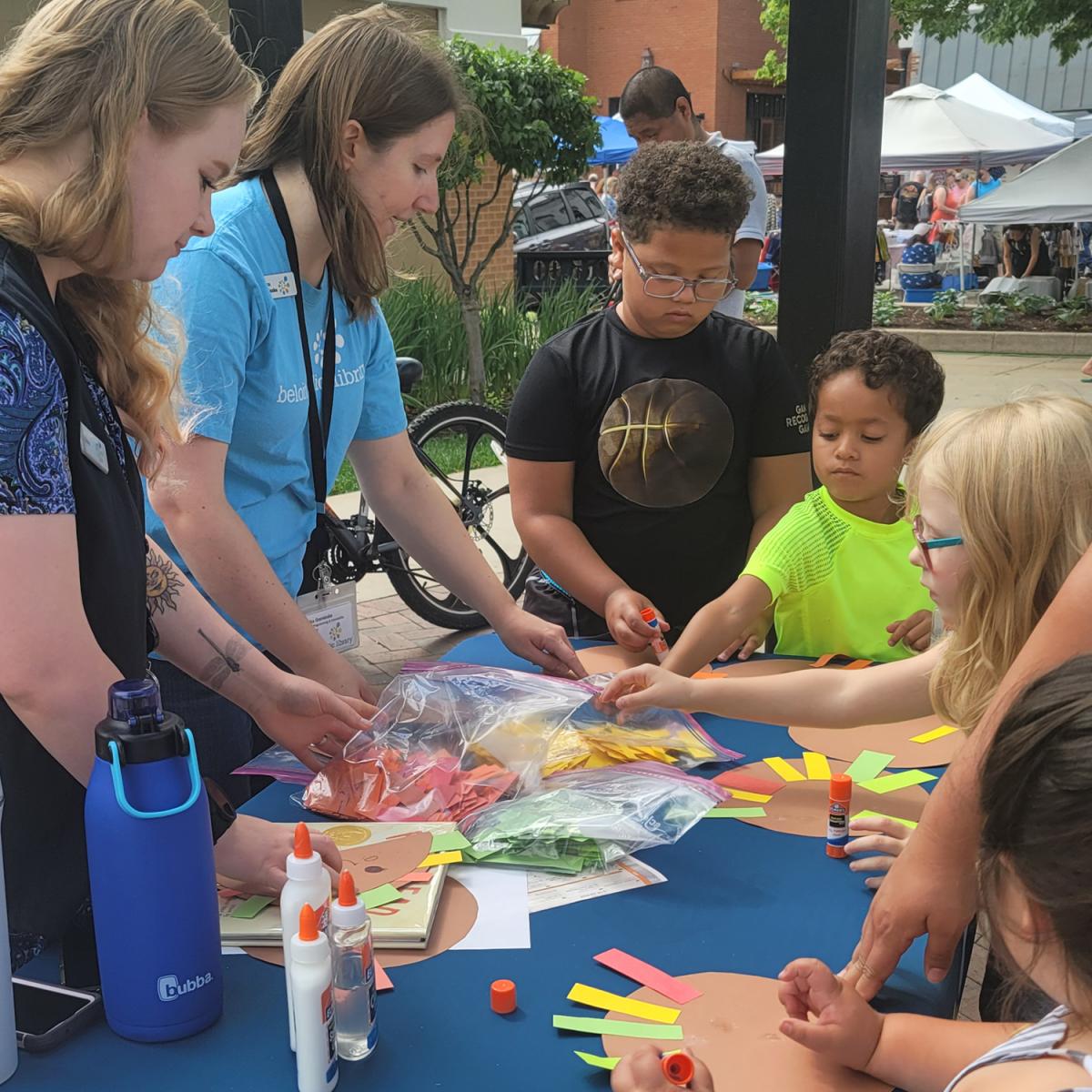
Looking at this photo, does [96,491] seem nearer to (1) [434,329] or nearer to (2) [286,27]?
(2) [286,27]

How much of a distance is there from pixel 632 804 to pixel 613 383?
3.93ft

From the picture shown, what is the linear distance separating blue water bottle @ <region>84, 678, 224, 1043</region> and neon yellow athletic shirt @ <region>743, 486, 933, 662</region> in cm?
155

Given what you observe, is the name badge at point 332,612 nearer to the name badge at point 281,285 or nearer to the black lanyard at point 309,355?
the black lanyard at point 309,355

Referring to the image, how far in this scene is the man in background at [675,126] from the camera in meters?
4.82

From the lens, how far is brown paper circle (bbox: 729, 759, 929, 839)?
1.76 m

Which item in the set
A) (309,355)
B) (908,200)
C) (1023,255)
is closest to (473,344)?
(309,355)

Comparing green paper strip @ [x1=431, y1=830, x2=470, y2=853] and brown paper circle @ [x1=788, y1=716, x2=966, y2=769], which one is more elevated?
green paper strip @ [x1=431, y1=830, x2=470, y2=853]

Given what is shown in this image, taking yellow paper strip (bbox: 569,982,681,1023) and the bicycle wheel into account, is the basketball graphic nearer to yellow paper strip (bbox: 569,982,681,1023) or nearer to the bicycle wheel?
yellow paper strip (bbox: 569,982,681,1023)

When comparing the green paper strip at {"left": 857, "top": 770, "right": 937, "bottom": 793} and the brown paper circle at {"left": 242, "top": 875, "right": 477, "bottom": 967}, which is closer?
the brown paper circle at {"left": 242, "top": 875, "right": 477, "bottom": 967}

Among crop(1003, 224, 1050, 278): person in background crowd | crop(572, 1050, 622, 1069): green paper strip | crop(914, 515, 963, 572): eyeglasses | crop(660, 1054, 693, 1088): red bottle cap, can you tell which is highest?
crop(914, 515, 963, 572): eyeglasses

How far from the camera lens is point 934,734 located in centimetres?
213

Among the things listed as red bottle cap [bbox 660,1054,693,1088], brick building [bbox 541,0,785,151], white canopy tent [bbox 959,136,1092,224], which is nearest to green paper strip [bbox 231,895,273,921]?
red bottle cap [bbox 660,1054,693,1088]

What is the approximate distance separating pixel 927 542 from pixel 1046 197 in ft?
54.6

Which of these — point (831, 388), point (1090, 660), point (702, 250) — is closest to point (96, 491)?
point (1090, 660)
